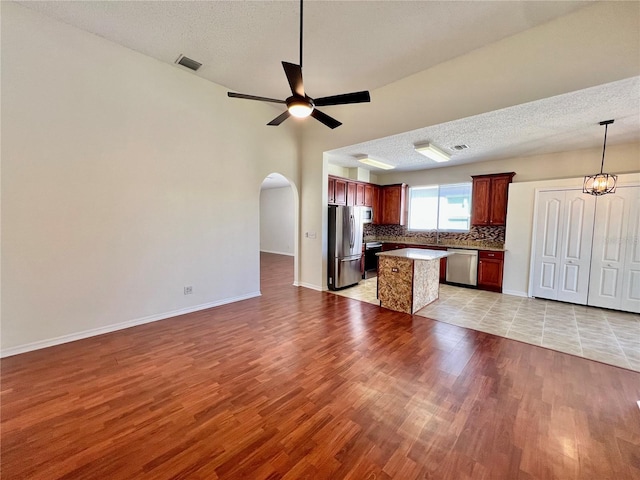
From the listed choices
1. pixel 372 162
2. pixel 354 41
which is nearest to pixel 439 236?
pixel 372 162

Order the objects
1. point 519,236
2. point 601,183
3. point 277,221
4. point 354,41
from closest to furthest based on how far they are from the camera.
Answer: point 354,41, point 601,183, point 519,236, point 277,221

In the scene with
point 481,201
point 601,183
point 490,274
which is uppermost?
point 601,183

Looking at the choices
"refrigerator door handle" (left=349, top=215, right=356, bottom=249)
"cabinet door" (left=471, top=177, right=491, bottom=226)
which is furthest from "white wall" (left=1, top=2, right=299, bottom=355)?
"cabinet door" (left=471, top=177, right=491, bottom=226)

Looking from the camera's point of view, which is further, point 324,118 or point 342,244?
point 342,244

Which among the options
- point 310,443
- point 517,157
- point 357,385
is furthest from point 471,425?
point 517,157

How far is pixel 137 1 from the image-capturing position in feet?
8.37

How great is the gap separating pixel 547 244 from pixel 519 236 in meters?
0.45

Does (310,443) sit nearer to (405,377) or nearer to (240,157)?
(405,377)

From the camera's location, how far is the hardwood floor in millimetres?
1505

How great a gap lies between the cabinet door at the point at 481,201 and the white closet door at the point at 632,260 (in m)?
1.95

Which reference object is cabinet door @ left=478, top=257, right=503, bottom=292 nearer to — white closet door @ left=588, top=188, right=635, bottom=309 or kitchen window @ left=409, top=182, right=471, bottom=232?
kitchen window @ left=409, top=182, right=471, bottom=232

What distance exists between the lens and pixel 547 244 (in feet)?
15.8

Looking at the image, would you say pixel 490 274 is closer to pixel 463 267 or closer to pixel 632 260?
pixel 463 267

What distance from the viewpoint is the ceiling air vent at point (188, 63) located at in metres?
3.46
